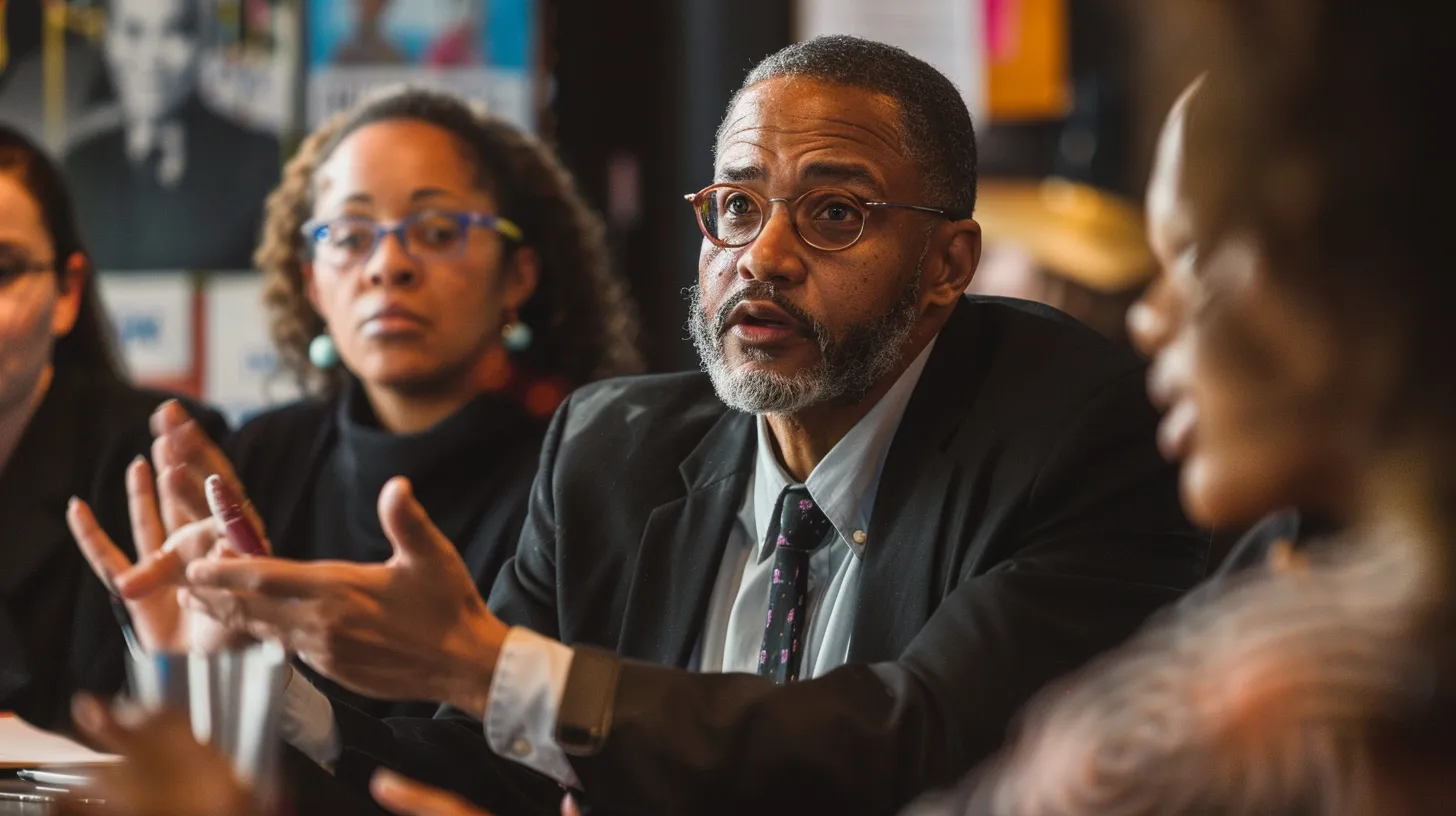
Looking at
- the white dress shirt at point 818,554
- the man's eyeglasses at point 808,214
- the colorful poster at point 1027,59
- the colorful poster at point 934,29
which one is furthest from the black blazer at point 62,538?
the colorful poster at point 1027,59

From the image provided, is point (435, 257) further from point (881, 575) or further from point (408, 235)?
point (881, 575)

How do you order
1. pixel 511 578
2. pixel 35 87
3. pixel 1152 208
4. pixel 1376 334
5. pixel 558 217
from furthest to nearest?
pixel 35 87, pixel 558 217, pixel 511 578, pixel 1152 208, pixel 1376 334

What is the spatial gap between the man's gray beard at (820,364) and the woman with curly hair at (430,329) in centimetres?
70

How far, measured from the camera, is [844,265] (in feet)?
6.83

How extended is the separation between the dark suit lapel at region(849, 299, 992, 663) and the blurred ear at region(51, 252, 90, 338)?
63.8 inches

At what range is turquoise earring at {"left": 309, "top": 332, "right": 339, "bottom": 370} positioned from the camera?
3170 millimetres

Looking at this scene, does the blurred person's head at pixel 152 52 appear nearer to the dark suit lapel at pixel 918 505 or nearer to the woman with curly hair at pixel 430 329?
the woman with curly hair at pixel 430 329

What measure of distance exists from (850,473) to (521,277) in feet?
3.79

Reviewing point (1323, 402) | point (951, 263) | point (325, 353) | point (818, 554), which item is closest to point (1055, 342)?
point (951, 263)

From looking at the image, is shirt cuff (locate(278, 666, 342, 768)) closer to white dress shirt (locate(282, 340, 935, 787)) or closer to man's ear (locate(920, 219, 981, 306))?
white dress shirt (locate(282, 340, 935, 787))

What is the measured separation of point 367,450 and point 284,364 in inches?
21.8

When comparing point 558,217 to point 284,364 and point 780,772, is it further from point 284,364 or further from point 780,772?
point 780,772

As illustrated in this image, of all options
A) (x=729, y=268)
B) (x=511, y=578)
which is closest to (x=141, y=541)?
(x=511, y=578)

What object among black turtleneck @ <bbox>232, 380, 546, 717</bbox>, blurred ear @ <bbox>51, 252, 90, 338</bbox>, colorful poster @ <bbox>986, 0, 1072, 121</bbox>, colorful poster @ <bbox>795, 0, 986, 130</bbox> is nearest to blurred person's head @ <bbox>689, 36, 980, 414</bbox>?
black turtleneck @ <bbox>232, 380, 546, 717</bbox>
